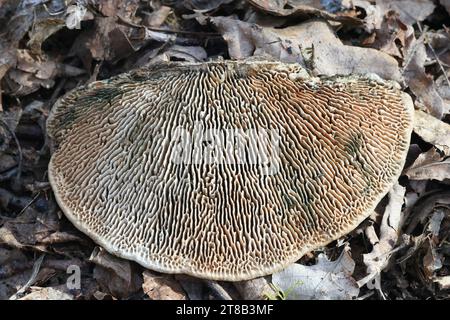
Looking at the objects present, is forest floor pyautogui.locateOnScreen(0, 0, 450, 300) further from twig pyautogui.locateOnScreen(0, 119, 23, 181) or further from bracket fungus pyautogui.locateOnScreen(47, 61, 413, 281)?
bracket fungus pyautogui.locateOnScreen(47, 61, 413, 281)

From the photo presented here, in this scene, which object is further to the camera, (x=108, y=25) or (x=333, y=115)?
(x=108, y=25)

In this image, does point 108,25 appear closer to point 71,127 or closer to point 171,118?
point 71,127

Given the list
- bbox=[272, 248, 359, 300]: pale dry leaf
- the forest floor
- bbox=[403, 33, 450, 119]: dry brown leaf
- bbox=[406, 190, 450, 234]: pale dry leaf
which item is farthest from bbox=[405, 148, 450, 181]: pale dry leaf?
bbox=[272, 248, 359, 300]: pale dry leaf

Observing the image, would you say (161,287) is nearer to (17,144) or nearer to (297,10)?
(17,144)

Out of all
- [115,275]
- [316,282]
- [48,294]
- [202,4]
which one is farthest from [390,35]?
[48,294]

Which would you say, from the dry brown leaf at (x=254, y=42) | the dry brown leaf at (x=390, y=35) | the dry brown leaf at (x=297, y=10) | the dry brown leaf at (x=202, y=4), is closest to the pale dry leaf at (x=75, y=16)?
the dry brown leaf at (x=202, y=4)
